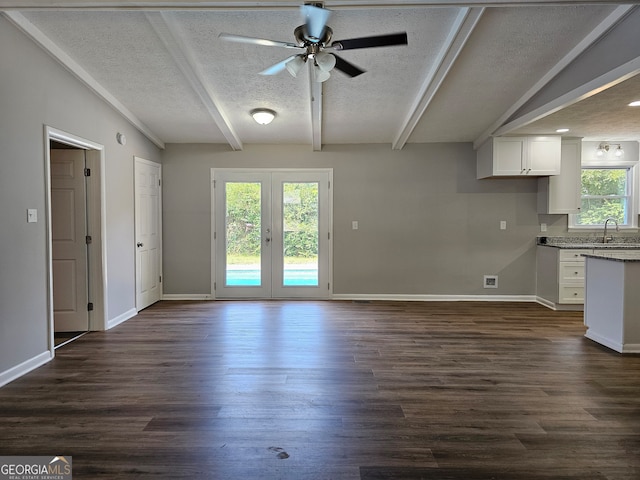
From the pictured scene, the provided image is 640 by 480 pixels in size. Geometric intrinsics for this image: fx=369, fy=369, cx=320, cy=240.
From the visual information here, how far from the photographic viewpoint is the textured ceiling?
3.04 metres

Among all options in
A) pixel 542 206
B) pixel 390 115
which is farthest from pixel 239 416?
pixel 542 206

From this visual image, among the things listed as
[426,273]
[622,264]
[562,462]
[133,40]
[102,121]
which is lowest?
[562,462]

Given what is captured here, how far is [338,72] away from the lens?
12.7 feet

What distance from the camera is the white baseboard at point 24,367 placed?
285 cm

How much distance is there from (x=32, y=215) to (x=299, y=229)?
344cm

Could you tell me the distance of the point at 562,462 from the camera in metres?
1.93

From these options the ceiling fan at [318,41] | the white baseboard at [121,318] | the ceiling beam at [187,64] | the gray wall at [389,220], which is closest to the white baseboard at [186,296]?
the gray wall at [389,220]

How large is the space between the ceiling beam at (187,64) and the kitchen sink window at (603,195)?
17.8 ft

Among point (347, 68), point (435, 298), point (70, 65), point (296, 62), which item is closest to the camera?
point (296, 62)

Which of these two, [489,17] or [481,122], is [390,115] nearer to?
[481,122]

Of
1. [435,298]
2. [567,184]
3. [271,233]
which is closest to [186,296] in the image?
[271,233]

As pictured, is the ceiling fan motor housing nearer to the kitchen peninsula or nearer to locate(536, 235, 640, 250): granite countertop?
the kitchen peninsula

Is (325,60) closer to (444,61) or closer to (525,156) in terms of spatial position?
(444,61)

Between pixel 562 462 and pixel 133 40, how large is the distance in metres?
4.42
